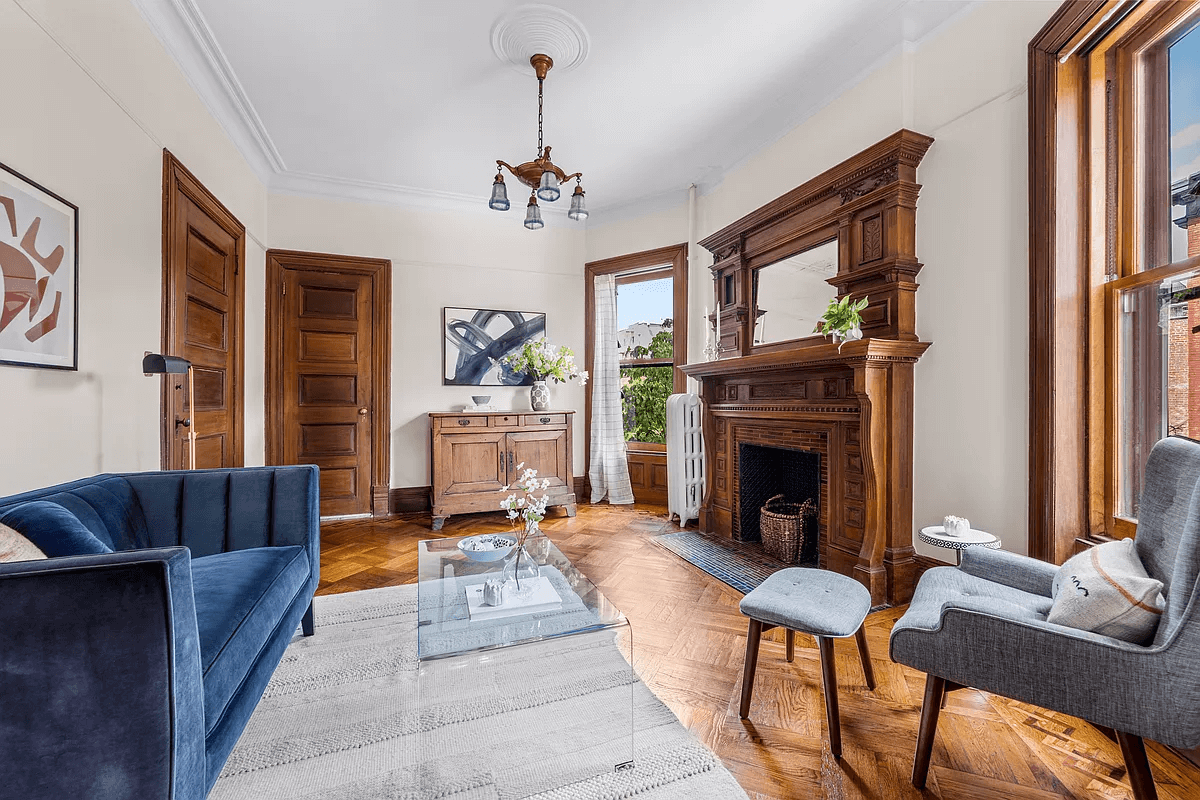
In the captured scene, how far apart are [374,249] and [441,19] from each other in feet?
8.16

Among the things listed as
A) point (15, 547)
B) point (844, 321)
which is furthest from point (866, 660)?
point (15, 547)

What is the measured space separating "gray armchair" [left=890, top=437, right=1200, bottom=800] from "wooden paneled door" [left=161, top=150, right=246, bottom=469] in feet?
9.20

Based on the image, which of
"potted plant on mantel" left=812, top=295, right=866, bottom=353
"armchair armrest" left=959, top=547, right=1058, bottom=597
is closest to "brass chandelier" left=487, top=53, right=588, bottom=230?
"potted plant on mantel" left=812, top=295, right=866, bottom=353

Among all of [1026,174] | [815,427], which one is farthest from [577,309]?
[1026,174]

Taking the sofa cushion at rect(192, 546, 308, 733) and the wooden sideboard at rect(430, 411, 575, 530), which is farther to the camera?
the wooden sideboard at rect(430, 411, 575, 530)

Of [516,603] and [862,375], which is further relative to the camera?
[862,375]

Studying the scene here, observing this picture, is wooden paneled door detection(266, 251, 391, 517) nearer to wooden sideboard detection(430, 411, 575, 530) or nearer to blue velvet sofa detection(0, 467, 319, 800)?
wooden sideboard detection(430, 411, 575, 530)

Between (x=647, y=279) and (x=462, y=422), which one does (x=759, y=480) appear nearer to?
(x=647, y=279)

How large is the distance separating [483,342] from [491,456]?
1125 millimetres

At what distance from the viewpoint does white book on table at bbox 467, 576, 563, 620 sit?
175cm

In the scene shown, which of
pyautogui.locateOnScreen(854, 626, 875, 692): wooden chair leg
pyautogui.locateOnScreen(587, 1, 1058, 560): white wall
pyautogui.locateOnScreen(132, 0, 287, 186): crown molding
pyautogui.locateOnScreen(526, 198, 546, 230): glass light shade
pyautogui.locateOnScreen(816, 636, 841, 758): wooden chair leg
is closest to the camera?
pyautogui.locateOnScreen(816, 636, 841, 758): wooden chair leg

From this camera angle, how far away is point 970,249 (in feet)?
8.00

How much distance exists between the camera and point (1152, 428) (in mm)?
1908

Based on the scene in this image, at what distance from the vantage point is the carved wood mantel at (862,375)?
8.57ft
